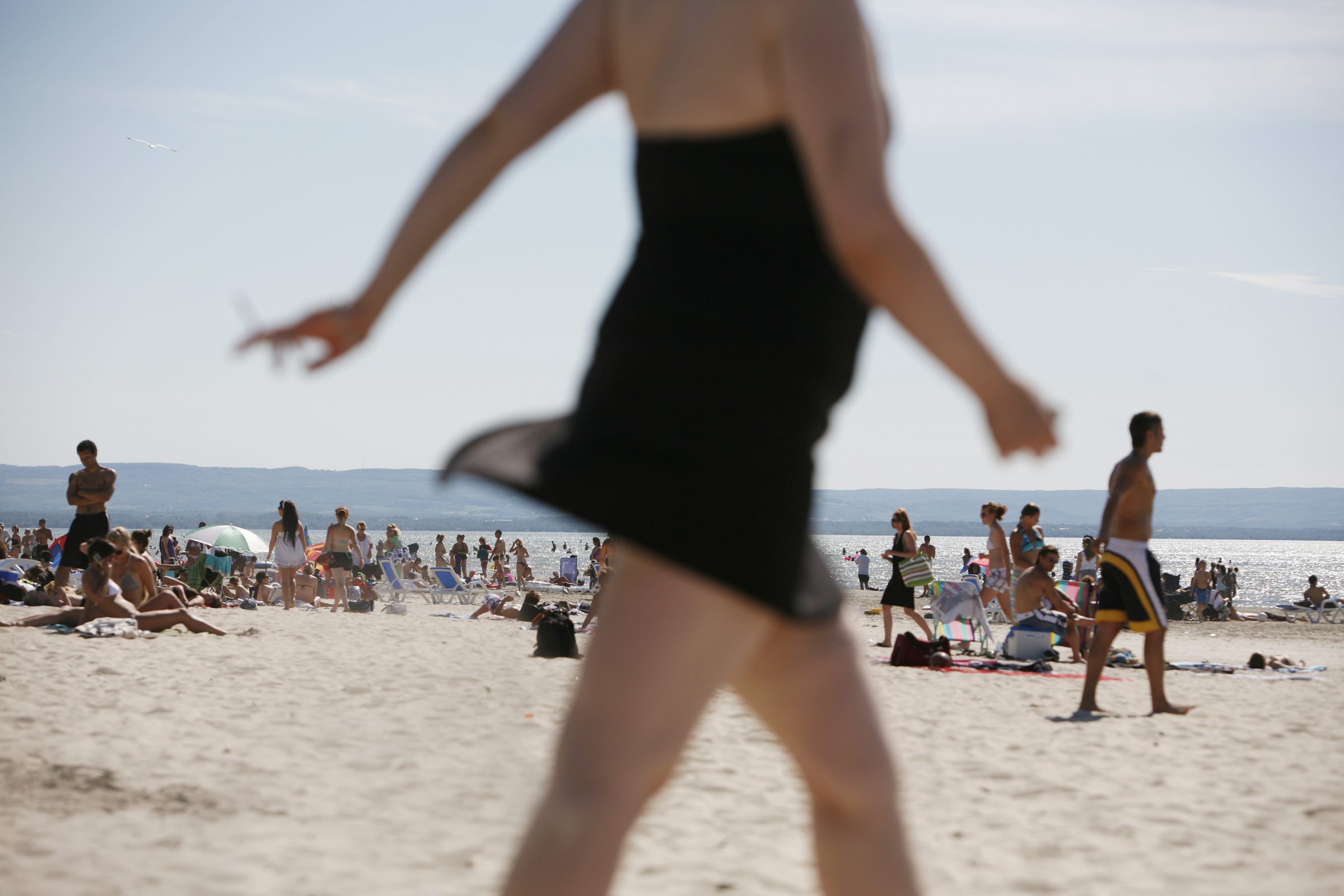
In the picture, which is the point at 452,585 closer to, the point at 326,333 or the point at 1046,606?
the point at 1046,606

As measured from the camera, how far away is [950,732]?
257 inches

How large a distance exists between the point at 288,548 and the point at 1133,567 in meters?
13.0

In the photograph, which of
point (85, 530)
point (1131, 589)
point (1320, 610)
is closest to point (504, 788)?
point (1131, 589)

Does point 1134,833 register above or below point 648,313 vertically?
below

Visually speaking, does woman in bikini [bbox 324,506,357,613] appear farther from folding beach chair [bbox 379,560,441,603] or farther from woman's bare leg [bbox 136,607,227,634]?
woman's bare leg [bbox 136,607,227,634]

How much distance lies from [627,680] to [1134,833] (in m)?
3.77

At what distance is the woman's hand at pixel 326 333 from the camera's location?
133cm

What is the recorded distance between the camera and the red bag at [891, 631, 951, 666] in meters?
10.6

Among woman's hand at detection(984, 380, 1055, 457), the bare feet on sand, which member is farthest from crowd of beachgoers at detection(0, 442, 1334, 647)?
woman's hand at detection(984, 380, 1055, 457)

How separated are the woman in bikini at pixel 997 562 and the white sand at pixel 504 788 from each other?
15.3 ft

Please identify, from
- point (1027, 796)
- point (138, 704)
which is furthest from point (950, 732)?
point (138, 704)

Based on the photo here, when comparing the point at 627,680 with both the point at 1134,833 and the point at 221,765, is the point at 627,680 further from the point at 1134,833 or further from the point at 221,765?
the point at 221,765

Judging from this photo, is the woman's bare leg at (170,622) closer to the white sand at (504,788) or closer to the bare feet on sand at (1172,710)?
the white sand at (504,788)

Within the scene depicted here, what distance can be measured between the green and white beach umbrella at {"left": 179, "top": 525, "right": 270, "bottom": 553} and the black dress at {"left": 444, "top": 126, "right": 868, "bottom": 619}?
91.0 feet
